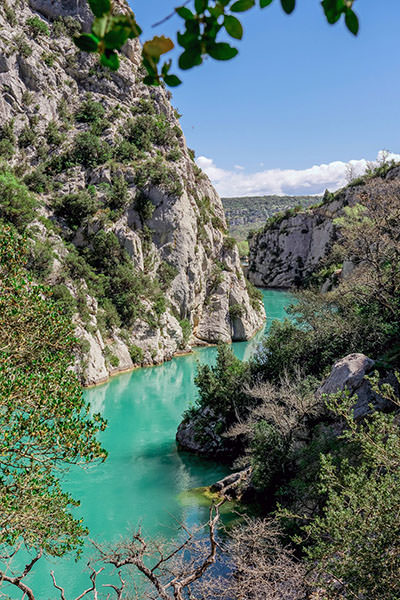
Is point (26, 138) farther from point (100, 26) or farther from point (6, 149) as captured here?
point (100, 26)

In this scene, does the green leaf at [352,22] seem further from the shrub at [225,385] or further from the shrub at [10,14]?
the shrub at [10,14]

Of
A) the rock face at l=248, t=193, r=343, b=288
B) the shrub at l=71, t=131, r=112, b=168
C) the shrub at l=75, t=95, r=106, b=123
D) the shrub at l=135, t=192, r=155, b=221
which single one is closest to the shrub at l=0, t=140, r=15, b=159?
the shrub at l=71, t=131, r=112, b=168

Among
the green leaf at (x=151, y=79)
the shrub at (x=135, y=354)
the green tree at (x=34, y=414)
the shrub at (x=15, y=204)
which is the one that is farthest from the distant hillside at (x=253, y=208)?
the green leaf at (x=151, y=79)

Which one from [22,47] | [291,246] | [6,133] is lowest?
[291,246]

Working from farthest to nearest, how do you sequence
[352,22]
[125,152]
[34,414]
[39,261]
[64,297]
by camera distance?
[125,152] < [39,261] < [64,297] < [34,414] < [352,22]

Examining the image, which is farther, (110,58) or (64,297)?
(64,297)

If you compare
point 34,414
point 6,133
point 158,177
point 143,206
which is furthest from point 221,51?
point 6,133

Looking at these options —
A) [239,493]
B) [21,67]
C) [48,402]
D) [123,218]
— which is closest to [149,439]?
[239,493]
